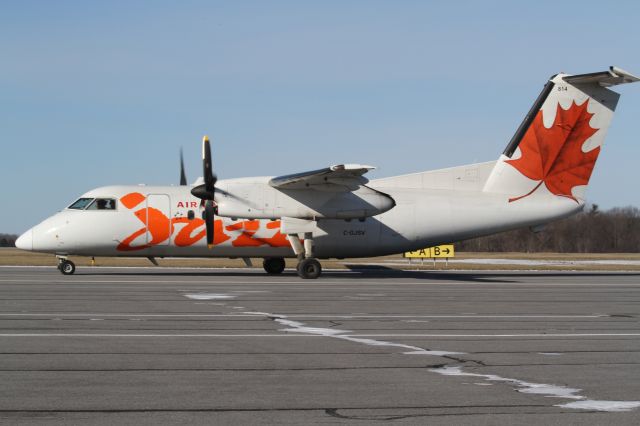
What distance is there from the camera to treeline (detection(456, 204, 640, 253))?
353 ft

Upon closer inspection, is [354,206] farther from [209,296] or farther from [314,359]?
[314,359]

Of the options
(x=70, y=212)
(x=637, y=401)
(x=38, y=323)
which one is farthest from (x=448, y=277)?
(x=637, y=401)

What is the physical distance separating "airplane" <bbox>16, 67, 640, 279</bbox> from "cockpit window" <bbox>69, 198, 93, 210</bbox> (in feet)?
0.26

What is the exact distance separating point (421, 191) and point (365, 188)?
306cm

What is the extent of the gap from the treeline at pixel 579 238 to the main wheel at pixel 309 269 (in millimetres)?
79772

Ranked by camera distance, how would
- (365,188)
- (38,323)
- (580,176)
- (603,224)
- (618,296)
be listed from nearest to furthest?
1. (38,323)
2. (618,296)
3. (365,188)
4. (580,176)
5. (603,224)

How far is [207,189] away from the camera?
2962cm

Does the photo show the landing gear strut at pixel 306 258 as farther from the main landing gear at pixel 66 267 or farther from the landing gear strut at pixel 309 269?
the main landing gear at pixel 66 267

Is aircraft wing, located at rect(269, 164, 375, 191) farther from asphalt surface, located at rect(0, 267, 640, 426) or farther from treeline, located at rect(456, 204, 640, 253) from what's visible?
treeline, located at rect(456, 204, 640, 253)

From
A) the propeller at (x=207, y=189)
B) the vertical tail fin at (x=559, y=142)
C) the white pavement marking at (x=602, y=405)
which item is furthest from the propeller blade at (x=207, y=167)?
the white pavement marking at (x=602, y=405)

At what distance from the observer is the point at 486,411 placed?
786 centimetres

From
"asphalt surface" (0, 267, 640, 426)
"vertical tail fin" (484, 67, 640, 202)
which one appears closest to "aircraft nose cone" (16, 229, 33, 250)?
"asphalt surface" (0, 267, 640, 426)

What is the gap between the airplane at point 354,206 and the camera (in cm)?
3005

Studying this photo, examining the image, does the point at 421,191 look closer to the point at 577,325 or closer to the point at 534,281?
the point at 534,281
